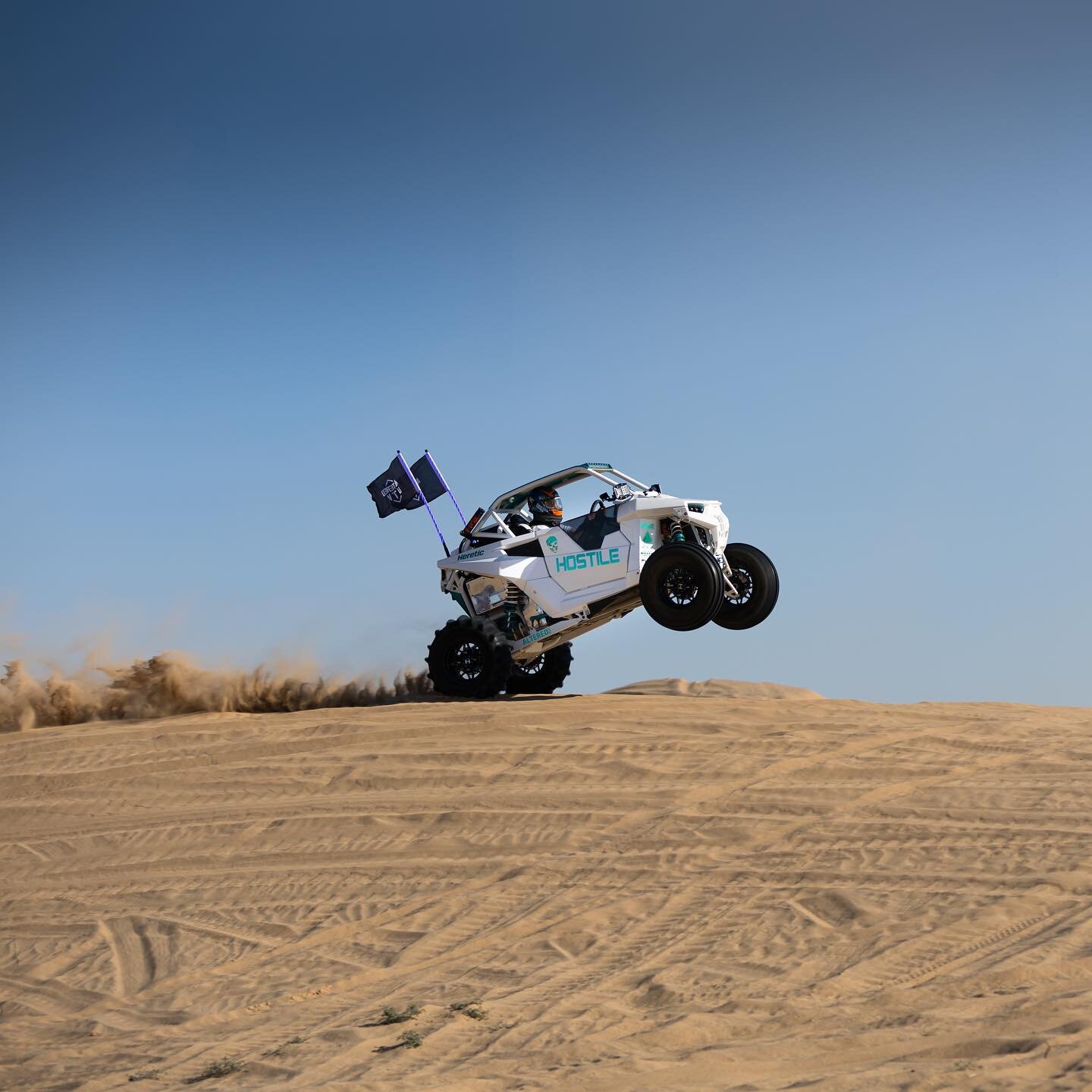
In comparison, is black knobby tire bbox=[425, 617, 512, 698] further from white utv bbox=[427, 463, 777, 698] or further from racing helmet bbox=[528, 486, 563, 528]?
racing helmet bbox=[528, 486, 563, 528]

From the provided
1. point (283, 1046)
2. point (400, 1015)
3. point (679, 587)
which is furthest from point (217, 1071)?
point (679, 587)

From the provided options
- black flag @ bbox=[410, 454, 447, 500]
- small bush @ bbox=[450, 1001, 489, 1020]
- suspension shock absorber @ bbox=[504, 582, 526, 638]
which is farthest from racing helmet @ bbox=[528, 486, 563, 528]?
small bush @ bbox=[450, 1001, 489, 1020]

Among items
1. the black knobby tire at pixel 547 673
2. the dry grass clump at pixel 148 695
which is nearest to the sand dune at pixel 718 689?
the black knobby tire at pixel 547 673

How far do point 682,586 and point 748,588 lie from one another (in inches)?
51.9

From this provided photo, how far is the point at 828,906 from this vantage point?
7742 mm

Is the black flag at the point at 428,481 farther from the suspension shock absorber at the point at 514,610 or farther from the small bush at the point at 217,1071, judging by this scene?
the small bush at the point at 217,1071

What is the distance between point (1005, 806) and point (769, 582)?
5.89 metres

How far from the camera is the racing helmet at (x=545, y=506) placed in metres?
15.8

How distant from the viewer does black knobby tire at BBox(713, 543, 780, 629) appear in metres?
15.0

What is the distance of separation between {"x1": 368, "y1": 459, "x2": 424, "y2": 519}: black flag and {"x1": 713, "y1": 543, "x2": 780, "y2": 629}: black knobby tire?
14.4 feet

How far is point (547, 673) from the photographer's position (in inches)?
665

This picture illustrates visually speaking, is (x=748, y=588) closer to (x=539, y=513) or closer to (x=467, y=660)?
(x=539, y=513)

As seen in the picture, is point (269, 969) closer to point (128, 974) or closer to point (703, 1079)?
point (128, 974)

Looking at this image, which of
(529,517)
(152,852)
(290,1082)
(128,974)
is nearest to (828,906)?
(290,1082)
